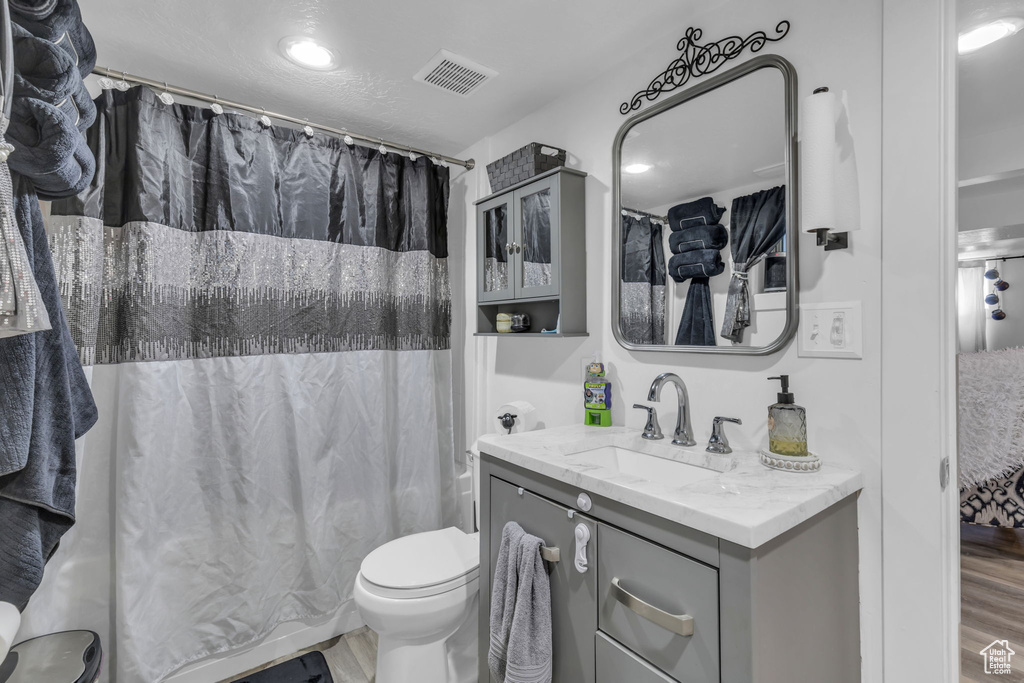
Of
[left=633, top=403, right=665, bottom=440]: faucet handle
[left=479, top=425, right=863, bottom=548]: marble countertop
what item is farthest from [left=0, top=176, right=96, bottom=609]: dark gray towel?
[left=633, top=403, right=665, bottom=440]: faucet handle

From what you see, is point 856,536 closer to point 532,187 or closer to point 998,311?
point 532,187

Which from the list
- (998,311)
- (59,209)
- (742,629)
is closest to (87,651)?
(59,209)

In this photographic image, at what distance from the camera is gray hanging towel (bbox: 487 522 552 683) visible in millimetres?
1213

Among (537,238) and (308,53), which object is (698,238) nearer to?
(537,238)

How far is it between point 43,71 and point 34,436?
0.78 meters

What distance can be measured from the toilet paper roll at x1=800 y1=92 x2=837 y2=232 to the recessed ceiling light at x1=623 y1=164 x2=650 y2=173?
55 cm

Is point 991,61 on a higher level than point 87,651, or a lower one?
higher

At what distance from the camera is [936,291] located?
1040mm

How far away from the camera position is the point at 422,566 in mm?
1669

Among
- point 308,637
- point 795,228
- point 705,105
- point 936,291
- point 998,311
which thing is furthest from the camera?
point 998,311

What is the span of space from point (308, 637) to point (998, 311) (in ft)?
15.7

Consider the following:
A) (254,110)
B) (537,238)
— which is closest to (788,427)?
(537,238)

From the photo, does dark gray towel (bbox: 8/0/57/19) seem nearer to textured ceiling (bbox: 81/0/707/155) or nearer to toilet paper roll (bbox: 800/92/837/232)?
textured ceiling (bbox: 81/0/707/155)

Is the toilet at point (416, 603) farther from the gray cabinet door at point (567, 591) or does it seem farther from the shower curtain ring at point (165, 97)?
the shower curtain ring at point (165, 97)
